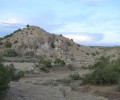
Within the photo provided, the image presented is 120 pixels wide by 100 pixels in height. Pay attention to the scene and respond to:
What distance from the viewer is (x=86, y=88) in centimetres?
3030

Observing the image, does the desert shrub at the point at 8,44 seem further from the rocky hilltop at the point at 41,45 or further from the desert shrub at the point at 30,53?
the desert shrub at the point at 30,53

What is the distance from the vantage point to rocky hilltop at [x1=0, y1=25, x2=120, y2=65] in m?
91.0

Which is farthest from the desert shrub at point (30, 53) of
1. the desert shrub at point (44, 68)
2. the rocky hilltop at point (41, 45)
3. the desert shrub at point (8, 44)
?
the desert shrub at point (44, 68)

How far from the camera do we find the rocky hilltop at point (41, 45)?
299 ft

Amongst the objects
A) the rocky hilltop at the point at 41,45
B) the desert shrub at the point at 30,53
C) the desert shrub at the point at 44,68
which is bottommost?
the desert shrub at the point at 44,68

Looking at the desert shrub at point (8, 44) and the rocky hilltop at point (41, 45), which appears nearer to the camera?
the rocky hilltop at point (41, 45)

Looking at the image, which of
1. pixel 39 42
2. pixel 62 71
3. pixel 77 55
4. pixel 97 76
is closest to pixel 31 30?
pixel 39 42

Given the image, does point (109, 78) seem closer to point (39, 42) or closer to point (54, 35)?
point (39, 42)

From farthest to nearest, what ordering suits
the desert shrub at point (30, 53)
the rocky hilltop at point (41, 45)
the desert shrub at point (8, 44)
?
the desert shrub at point (8, 44), the rocky hilltop at point (41, 45), the desert shrub at point (30, 53)

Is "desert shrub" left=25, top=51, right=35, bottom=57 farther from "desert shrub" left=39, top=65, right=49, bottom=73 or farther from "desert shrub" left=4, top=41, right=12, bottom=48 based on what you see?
"desert shrub" left=39, top=65, right=49, bottom=73

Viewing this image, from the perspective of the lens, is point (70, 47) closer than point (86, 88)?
No

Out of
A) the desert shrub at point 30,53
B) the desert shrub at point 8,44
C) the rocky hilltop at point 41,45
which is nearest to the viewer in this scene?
the desert shrub at point 30,53

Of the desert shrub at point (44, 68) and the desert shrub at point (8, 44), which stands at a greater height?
the desert shrub at point (8, 44)

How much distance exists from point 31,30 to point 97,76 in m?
68.2
